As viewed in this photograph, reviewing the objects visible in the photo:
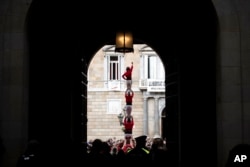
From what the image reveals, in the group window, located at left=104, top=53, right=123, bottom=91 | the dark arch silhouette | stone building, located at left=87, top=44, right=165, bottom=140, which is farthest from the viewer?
window, located at left=104, top=53, right=123, bottom=91

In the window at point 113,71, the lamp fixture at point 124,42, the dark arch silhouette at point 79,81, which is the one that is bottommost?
the dark arch silhouette at point 79,81

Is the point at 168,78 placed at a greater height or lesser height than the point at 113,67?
lesser

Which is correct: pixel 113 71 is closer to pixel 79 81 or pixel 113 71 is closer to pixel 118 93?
pixel 118 93

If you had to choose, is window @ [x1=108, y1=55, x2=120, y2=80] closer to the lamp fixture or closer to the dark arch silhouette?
the lamp fixture

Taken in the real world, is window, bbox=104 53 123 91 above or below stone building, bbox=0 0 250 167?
above

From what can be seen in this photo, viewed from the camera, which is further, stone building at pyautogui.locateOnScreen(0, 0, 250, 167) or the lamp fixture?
the lamp fixture

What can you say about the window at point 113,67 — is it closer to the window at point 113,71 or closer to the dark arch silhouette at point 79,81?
the window at point 113,71

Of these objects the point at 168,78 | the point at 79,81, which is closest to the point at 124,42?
the point at 168,78

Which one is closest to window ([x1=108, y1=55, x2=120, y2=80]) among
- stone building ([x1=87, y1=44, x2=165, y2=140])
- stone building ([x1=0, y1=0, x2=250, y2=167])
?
stone building ([x1=87, y1=44, x2=165, y2=140])

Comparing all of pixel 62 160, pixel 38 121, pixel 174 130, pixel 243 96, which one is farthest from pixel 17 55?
pixel 174 130

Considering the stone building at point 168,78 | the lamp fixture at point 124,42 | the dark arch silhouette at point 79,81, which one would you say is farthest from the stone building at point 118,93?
the dark arch silhouette at point 79,81

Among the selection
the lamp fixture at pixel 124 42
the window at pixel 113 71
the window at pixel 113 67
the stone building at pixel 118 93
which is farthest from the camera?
the window at pixel 113 67

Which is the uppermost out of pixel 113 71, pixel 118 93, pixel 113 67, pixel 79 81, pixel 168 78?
pixel 113 67

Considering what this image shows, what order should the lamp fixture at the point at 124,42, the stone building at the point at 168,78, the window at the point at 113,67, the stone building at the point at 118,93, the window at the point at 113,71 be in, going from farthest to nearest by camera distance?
the window at the point at 113,67 → the window at the point at 113,71 → the stone building at the point at 118,93 → the lamp fixture at the point at 124,42 → the stone building at the point at 168,78
